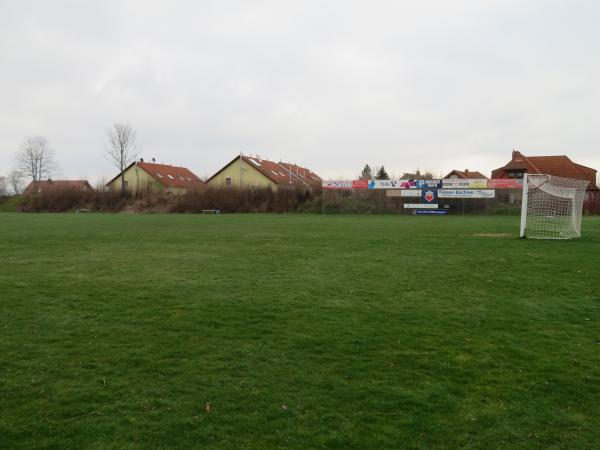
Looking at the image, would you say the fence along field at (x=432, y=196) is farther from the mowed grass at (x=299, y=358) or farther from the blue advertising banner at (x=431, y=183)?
the mowed grass at (x=299, y=358)

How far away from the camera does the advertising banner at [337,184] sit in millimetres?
41938

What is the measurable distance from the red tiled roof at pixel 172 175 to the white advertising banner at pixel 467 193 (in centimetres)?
4105

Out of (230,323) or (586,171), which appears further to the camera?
(586,171)

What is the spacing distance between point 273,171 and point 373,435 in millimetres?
65640

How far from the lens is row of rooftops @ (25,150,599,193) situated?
55219 mm

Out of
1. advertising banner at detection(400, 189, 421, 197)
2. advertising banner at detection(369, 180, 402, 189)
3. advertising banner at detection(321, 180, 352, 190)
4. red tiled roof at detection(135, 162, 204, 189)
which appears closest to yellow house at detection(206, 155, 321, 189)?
red tiled roof at detection(135, 162, 204, 189)

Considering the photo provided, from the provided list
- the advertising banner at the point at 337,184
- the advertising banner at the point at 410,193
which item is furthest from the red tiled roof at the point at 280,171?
the advertising banner at the point at 410,193

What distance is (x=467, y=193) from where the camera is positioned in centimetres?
3881

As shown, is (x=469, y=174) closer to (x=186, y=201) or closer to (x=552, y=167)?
(x=552, y=167)

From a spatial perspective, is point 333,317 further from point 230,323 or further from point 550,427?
point 550,427

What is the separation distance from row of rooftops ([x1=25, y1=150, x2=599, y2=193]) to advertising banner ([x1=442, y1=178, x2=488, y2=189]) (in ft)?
43.1

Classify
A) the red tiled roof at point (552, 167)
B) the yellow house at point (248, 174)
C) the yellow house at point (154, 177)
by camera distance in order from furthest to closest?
the yellow house at point (154, 177) → the yellow house at point (248, 174) → the red tiled roof at point (552, 167)

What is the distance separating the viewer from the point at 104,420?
3.44 metres

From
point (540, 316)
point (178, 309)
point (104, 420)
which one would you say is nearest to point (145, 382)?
point (104, 420)
